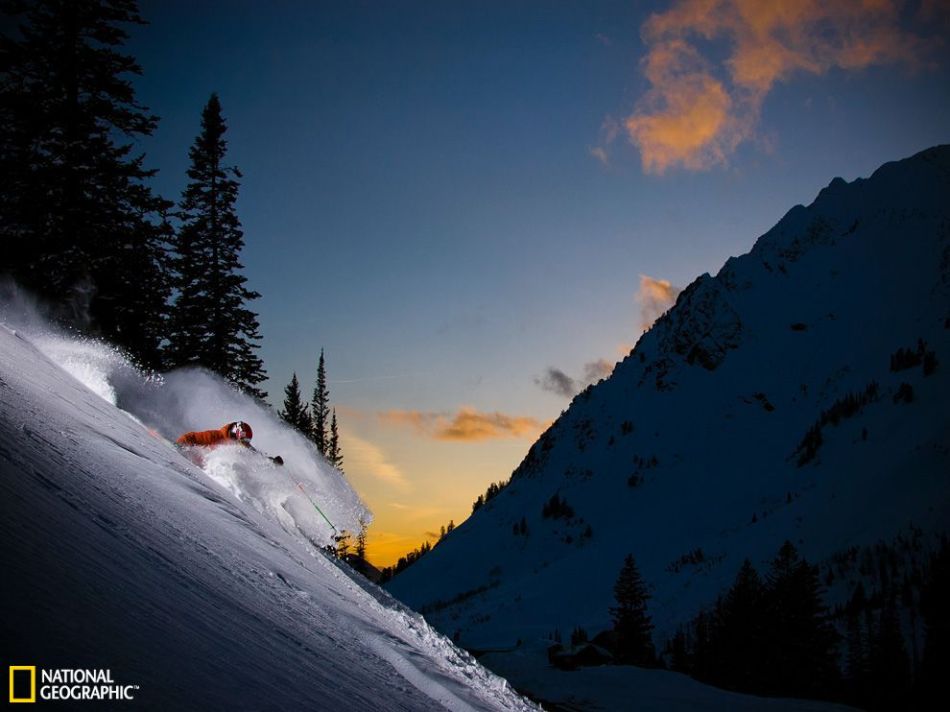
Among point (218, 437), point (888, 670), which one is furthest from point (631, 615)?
point (218, 437)

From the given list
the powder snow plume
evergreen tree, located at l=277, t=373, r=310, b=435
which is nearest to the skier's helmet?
the powder snow plume

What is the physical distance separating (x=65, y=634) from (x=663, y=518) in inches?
5173

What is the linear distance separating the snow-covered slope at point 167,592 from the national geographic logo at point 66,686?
0.04 meters

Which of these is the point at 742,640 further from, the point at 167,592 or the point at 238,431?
the point at 167,592

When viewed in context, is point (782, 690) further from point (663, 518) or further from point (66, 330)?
point (663, 518)

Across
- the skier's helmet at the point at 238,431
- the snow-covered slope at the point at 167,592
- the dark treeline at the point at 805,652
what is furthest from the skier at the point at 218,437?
the dark treeline at the point at 805,652

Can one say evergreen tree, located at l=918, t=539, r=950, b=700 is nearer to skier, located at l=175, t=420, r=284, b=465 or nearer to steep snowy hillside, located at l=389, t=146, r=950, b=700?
steep snowy hillside, located at l=389, t=146, r=950, b=700

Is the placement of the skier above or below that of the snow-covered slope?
above

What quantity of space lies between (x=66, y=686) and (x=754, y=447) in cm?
15234

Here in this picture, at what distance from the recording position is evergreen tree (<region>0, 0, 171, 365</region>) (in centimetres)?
1224

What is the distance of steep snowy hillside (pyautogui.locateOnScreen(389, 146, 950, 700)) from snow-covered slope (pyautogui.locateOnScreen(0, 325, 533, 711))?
17.1 m

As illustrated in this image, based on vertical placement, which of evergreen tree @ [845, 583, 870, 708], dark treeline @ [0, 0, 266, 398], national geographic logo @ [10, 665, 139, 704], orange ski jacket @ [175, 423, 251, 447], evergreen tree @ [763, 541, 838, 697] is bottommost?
evergreen tree @ [845, 583, 870, 708]

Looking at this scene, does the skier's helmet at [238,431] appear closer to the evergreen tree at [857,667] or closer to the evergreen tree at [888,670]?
the evergreen tree at [888,670]

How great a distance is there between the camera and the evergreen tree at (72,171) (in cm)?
1224
